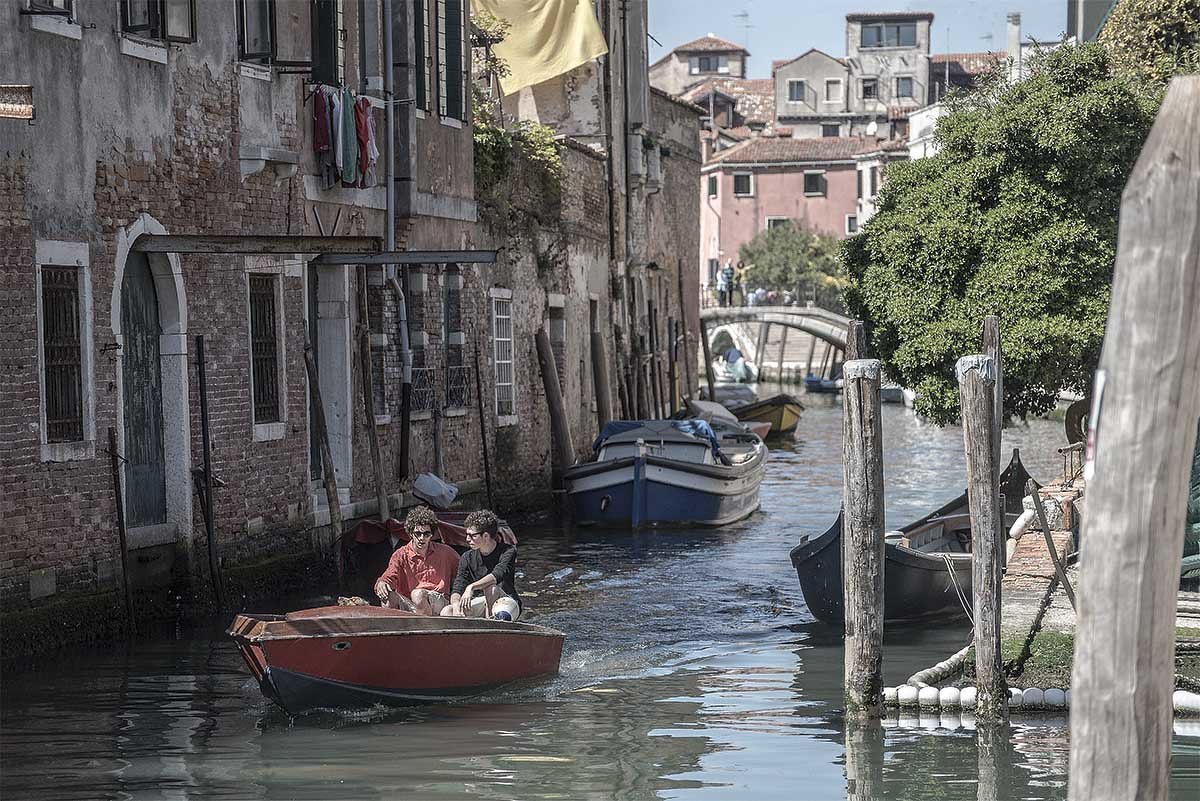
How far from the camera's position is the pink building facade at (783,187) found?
67.9 m

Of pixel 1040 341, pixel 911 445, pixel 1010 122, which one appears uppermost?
pixel 1010 122

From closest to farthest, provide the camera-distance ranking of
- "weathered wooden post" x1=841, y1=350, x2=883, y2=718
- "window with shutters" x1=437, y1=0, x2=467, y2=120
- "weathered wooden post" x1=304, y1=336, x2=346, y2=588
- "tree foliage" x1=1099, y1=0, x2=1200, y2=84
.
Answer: "weathered wooden post" x1=841, y1=350, x2=883, y2=718, "weathered wooden post" x1=304, y1=336, x2=346, y2=588, "tree foliage" x1=1099, y1=0, x2=1200, y2=84, "window with shutters" x1=437, y1=0, x2=467, y2=120

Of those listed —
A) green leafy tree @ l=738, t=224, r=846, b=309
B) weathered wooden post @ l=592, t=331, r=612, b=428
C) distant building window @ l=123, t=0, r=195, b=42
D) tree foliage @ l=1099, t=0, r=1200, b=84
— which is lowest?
weathered wooden post @ l=592, t=331, r=612, b=428

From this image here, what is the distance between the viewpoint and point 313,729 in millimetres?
10430

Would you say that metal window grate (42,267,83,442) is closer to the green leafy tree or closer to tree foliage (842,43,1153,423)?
tree foliage (842,43,1153,423)

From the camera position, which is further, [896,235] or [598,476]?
[598,476]

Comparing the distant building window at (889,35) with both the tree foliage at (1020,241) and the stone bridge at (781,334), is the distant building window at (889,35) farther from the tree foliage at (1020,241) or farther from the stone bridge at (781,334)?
the tree foliage at (1020,241)

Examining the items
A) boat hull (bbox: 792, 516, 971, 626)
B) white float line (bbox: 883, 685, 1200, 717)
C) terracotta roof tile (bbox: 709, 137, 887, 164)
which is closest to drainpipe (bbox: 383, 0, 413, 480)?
boat hull (bbox: 792, 516, 971, 626)

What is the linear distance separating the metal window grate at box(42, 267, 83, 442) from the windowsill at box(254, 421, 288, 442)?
8.52 ft

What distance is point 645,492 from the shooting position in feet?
71.4

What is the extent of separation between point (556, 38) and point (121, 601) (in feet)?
51.4

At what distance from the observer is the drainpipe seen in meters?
17.5

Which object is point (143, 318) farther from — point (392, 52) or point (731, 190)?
point (731, 190)

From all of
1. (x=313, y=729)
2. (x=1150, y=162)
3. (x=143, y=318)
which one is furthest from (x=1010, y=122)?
(x=1150, y=162)
